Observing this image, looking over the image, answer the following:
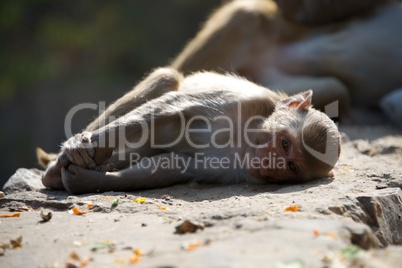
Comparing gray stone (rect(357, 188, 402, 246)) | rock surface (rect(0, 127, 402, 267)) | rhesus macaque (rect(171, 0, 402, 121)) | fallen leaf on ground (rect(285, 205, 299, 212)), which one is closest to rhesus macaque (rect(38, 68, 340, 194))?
rock surface (rect(0, 127, 402, 267))

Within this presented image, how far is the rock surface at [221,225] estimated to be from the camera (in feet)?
10.5

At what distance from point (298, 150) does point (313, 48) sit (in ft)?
12.7

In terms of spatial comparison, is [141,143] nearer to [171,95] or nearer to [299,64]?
[171,95]

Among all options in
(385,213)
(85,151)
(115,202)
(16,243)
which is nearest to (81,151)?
(85,151)

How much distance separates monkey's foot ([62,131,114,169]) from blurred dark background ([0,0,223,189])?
12008 millimetres

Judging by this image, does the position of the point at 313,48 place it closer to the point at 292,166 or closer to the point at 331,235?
the point at 292,166

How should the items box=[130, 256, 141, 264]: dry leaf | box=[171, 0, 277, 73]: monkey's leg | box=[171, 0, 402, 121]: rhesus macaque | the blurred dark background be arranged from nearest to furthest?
box=[130, 256, 141, 264]: dry leaf, box=[171, 0, 277, 73]: monkey's leg, box=[171, 0, 402, 121]: rhesus macaque, the blurred dark background

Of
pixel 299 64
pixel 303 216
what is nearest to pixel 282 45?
pixel 299 64

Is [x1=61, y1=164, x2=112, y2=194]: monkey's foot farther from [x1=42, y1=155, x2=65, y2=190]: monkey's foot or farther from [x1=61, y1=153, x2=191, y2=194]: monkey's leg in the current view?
[x1=42, y1=155, x2=65, y2=190]: monkey's foot

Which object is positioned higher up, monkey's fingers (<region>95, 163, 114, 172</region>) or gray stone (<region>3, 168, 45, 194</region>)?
monkey's fingers (<region>95, 163, 114, 172</region>)

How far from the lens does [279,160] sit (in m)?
5.12

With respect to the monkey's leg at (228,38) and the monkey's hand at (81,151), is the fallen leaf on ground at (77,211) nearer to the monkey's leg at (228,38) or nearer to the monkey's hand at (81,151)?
the monkey's hand at (81,151)

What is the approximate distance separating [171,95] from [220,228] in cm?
189

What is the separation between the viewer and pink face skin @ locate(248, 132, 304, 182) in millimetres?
5121
